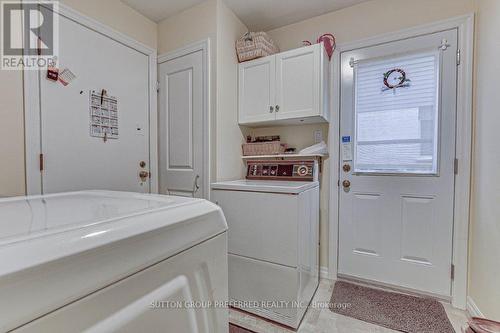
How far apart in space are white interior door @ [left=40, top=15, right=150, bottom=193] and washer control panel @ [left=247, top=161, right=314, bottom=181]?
3.43ft

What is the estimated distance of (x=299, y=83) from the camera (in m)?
2.05

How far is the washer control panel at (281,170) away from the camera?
6.95 feet

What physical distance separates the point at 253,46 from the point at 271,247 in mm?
1756

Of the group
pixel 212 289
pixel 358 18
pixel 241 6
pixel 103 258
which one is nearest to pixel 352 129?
pixel 358 18

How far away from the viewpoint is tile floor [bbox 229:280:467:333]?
159 centimetres

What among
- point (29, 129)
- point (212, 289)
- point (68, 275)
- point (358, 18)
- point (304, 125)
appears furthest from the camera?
point (304, 125)

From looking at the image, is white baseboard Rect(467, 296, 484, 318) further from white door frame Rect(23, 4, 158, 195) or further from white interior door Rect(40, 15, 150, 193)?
white door frame Rect(23, 4, 158, 195)

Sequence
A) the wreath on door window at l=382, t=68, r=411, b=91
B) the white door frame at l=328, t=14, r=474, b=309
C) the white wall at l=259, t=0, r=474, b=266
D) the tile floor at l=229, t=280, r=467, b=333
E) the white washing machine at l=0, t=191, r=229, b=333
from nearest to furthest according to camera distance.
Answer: the white washing machine at l=0, t=191, r=229, b=333 < the tile floor at l=229, t=280, r=467, b=333 < the white door frame at l=328, t=14, r=474, b=309 < the white wall at l=259, t=0, r=474, b=266 < the wreath on door window at l=382, t=68, r=411, b=91

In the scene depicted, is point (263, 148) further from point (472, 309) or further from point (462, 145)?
point (472, 309)

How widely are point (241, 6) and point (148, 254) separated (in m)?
2.33

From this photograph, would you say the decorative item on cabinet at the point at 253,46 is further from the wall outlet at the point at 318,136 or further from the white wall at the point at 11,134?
the white wall at the point at 11,134

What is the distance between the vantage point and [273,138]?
2.42 m

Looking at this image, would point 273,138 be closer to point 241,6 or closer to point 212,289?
point 241,6

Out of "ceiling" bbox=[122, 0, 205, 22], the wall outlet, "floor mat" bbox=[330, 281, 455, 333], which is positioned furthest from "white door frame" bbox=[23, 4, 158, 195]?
"floor mat" bbox=[330, 281, 455, 333]
